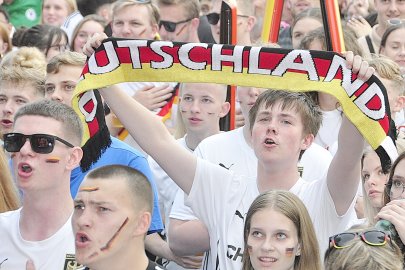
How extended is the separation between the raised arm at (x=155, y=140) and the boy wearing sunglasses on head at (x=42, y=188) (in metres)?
0.35

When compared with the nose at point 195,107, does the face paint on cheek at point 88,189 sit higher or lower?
lower

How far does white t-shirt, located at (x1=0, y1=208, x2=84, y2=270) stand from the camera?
5.78 metres

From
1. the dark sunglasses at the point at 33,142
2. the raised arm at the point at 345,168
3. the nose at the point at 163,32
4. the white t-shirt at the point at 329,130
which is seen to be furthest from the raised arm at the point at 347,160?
the nose at the point at 163,32

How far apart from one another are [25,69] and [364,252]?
3945mm

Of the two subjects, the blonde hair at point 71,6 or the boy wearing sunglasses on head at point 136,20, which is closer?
the boy wearing sunglasses on head at point 136,20

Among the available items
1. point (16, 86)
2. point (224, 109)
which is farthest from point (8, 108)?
point (224, 109)

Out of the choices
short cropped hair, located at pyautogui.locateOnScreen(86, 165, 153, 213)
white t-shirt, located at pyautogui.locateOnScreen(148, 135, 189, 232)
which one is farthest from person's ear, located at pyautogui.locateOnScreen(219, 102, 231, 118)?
short cropped hair, located at pyautogui.locateOnScreen(86, 165, 153, 213)

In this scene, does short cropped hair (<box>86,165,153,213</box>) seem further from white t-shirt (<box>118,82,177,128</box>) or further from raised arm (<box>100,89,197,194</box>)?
white t-shirt (<box>118,82,177,128</box>)

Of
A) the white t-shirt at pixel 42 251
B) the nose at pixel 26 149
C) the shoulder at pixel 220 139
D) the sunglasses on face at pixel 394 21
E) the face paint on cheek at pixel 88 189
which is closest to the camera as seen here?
the face paint on cheek at pixel 88 189

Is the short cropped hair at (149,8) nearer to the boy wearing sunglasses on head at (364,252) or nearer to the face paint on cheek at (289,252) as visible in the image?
the face paint on cheek at (289,252)

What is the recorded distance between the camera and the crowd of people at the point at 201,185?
5242mm

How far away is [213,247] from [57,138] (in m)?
1.03

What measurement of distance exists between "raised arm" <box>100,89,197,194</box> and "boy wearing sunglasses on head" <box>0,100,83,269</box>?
1.15 ft

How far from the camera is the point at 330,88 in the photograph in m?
5.71
